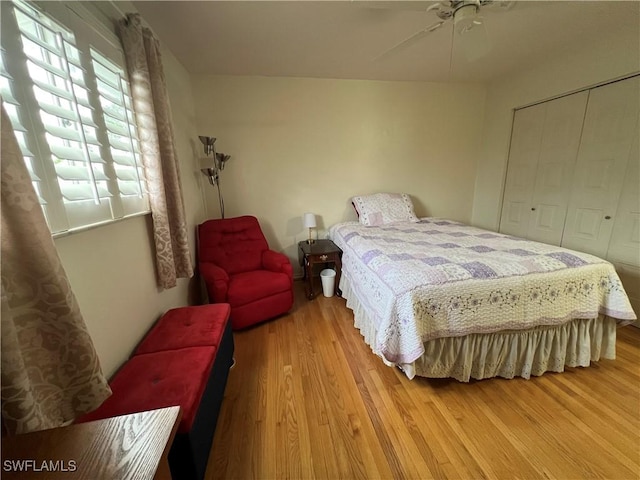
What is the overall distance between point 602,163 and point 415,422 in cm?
273

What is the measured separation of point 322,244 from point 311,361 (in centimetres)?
137

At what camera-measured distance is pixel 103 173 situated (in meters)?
1.17

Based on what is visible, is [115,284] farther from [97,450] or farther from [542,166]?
[542,166]

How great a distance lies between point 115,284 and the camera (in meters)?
1.21

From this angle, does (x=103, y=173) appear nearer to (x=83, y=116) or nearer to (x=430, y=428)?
(x=83, y=116)

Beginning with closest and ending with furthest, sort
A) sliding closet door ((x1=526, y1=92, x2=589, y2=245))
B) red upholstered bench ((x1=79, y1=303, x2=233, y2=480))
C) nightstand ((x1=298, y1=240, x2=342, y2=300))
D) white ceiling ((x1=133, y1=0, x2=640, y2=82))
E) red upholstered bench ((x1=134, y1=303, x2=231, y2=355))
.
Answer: red upholstered bench ((x1=79, y1=303, x2=233, y2=480)), red upholstered bench ((x1=134, y1=303, x2=231, y2=355)), white ceiling ((x1=133, y1=0, x2=640, y2=82)), sliding closet door ((x1=526, y1=92, x2=589, y2=245)), nightstand ((x1=298, y1=240, x2=342, y2=300))

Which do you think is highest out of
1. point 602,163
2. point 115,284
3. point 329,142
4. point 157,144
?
point 329,142

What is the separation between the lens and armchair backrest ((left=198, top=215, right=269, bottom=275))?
2.43 metres

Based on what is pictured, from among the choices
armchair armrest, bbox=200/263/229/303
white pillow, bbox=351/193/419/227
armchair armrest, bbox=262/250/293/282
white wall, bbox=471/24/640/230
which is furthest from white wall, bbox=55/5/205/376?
white wall, bbox=471/24/640/230

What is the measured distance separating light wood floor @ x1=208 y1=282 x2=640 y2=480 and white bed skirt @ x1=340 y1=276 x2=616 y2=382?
87 millimetres

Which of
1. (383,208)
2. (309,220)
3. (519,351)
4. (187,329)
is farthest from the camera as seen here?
(383,208)

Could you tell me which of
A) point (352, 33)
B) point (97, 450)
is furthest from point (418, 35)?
point (97, 450)

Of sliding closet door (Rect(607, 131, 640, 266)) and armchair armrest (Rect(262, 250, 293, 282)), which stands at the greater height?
sliding closet door (Rect(607, 131, 640, 266))

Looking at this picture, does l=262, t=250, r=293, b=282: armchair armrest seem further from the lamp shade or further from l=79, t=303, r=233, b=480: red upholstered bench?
l=79, t=303, r=233, b=480: red upholstered bench
